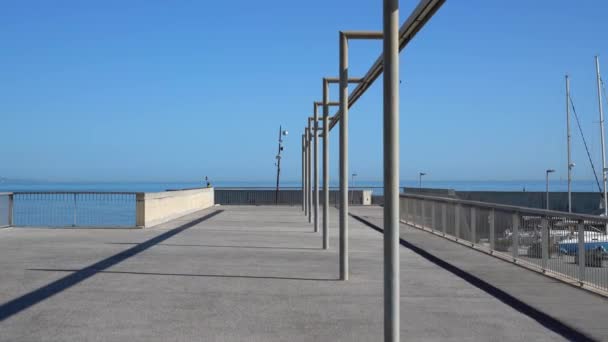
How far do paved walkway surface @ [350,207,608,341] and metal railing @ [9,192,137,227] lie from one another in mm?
12690

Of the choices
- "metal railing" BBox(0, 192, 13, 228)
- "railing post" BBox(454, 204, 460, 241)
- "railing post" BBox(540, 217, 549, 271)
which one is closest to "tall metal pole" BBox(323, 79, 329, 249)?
"railing post" BBox(454, 204, 460, 241)

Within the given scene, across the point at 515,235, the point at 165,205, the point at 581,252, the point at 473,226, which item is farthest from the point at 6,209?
the point at 581,252

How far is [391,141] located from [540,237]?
6.36 metres

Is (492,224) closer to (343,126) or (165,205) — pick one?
(343,126)

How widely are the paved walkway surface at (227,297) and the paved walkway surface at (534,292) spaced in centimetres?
25

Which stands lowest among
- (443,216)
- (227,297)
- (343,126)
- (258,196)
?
(227,297)

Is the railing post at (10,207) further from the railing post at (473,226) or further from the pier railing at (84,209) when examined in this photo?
the railing post at (473,226)

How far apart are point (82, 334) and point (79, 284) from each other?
3440mm

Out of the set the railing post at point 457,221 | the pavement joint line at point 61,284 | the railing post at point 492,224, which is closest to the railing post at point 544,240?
the railing post at point 492,224

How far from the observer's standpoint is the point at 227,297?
9453 millimetres

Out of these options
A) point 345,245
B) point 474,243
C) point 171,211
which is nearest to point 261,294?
point 345,245

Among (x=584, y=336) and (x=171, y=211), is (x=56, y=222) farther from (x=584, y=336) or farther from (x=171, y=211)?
(x=584, y=336)

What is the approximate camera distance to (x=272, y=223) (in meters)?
26.0

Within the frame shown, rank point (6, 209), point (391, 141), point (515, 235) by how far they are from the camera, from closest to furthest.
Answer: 1. point (391, 141)
2. point (515, 235)
3. point (6, 209)
